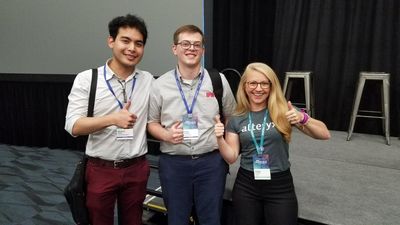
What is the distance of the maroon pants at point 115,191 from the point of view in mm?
1575

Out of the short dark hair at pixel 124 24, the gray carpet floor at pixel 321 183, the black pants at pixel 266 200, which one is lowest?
the gray carpet floor at pixel 321 183

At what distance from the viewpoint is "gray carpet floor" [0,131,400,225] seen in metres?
1.71

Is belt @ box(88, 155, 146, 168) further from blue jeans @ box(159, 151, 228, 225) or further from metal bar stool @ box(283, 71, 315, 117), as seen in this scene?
metal bar stool @ box(283, 71, 315, 117)

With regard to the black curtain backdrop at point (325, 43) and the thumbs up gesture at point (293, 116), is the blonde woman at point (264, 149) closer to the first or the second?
the thumbs up gesture at point (293, 116)

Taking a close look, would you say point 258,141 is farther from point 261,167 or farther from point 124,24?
point 124,24

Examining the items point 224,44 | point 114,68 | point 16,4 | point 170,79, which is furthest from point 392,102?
point 16,4

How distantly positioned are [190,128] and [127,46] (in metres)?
0.52

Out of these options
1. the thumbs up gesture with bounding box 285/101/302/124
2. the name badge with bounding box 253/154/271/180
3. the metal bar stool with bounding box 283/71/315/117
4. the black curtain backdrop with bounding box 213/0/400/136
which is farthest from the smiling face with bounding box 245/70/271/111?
Result: the black curtain backdrop with bounding box 213/0/400/136

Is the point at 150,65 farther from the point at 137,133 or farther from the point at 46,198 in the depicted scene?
the point at 137,133

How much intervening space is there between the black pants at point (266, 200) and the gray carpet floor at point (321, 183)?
8.4 inches

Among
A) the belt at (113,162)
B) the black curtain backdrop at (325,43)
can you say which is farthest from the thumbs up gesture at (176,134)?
the black curtain backdrop at (325,43)

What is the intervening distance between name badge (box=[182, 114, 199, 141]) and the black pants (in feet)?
1.05

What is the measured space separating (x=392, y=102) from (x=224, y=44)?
6.74 feet

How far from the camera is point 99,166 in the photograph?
1.59 m
